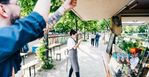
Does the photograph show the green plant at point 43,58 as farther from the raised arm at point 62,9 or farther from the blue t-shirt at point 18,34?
the blue t-shirt at point 18,34

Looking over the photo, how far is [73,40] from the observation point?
9.52 metres

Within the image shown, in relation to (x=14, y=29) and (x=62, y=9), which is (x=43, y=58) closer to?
(x=62, y=9)

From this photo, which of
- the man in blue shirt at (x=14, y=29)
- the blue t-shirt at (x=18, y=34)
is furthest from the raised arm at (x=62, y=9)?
the blue t-shirt at (x=18, y=34)

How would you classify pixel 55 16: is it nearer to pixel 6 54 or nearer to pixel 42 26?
pixel 42 26

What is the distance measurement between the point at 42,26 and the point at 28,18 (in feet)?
0.29

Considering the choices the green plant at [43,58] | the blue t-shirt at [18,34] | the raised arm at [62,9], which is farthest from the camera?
the green plant at [43,58]

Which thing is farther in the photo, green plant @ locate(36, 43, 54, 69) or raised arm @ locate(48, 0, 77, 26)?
green plant @ locate(36, 43, 54, 69)

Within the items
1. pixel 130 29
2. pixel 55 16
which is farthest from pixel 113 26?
pixel 130 29

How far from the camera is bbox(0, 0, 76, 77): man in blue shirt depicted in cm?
158

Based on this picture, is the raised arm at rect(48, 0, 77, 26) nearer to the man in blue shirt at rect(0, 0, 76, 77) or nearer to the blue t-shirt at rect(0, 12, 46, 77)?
the man in blue shirt at rect(0, 0, 76, 77)

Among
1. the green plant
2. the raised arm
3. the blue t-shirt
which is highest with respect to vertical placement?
the raised arm

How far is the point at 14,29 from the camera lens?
161cm

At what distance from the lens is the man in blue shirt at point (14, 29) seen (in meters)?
1.58

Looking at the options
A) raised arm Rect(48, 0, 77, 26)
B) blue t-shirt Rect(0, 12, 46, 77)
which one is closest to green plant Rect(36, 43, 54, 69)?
raised arm Rect(48, 0, 77, 26)
